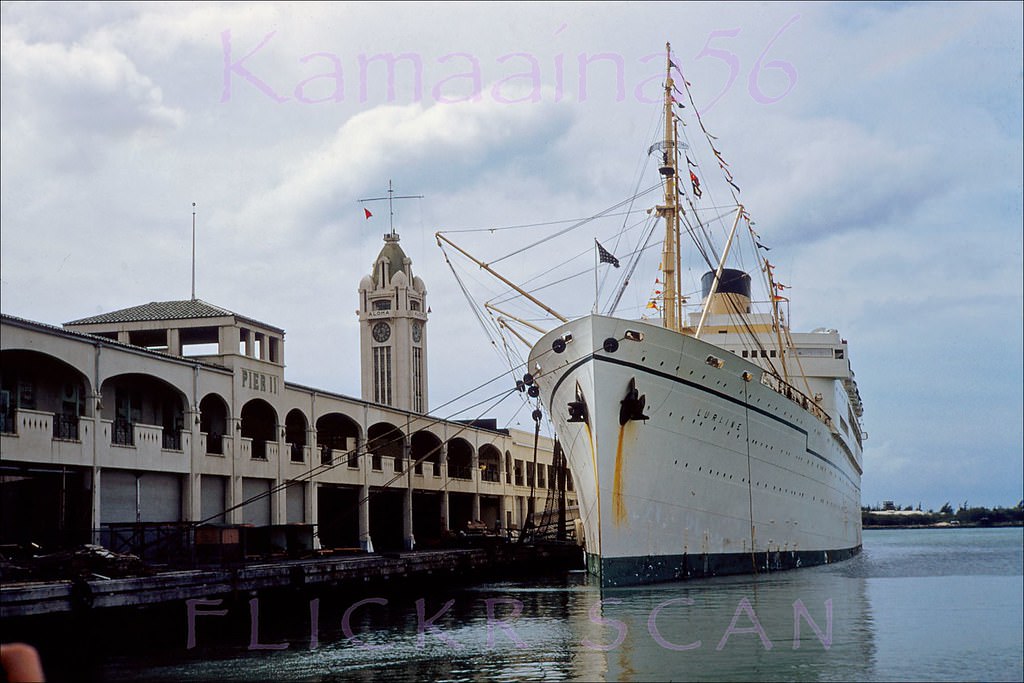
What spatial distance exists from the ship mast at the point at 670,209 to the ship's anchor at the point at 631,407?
292 inches

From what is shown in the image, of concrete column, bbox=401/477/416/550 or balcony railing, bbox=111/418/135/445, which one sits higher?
balcony railing, bbox=111/418/135/445

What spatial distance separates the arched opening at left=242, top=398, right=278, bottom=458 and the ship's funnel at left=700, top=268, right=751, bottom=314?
72.0 feet

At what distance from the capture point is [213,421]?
37094 mm

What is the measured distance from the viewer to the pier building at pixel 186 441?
29.0 metres

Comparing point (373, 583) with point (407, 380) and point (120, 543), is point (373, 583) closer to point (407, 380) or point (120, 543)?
point (120, 543)

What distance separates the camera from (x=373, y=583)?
3381 cm

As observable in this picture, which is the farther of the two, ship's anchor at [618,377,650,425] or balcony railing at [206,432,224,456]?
balcony railing at [206,432,224,456]

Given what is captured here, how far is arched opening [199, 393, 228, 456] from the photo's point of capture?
36500mm

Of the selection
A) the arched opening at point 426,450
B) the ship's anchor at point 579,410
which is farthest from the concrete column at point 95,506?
the arched opening at point 426,450

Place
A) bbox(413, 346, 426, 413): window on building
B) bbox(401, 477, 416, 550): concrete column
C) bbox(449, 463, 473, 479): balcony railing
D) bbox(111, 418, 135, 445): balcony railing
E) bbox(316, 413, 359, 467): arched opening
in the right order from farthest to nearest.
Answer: bbox(413, 346, 426, 413): window on building < bbox(449, 463, 473, 479): balcony railing < bbox(401, 477, 416, 550): concrete column < bbox(316, 413, 359, 467): arched opening < bbox(111, 418, 135, 445): balcony railing

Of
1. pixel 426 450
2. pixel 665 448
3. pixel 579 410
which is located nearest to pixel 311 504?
pixel 579 410

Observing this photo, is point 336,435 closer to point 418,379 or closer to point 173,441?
point 173,441

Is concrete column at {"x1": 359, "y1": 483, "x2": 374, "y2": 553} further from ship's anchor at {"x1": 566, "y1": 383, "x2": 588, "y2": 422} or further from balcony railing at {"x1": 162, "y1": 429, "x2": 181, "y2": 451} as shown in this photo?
ship's anchor at {"x1": 566, "y1": 383, "x2": 588, "y2": 422}
